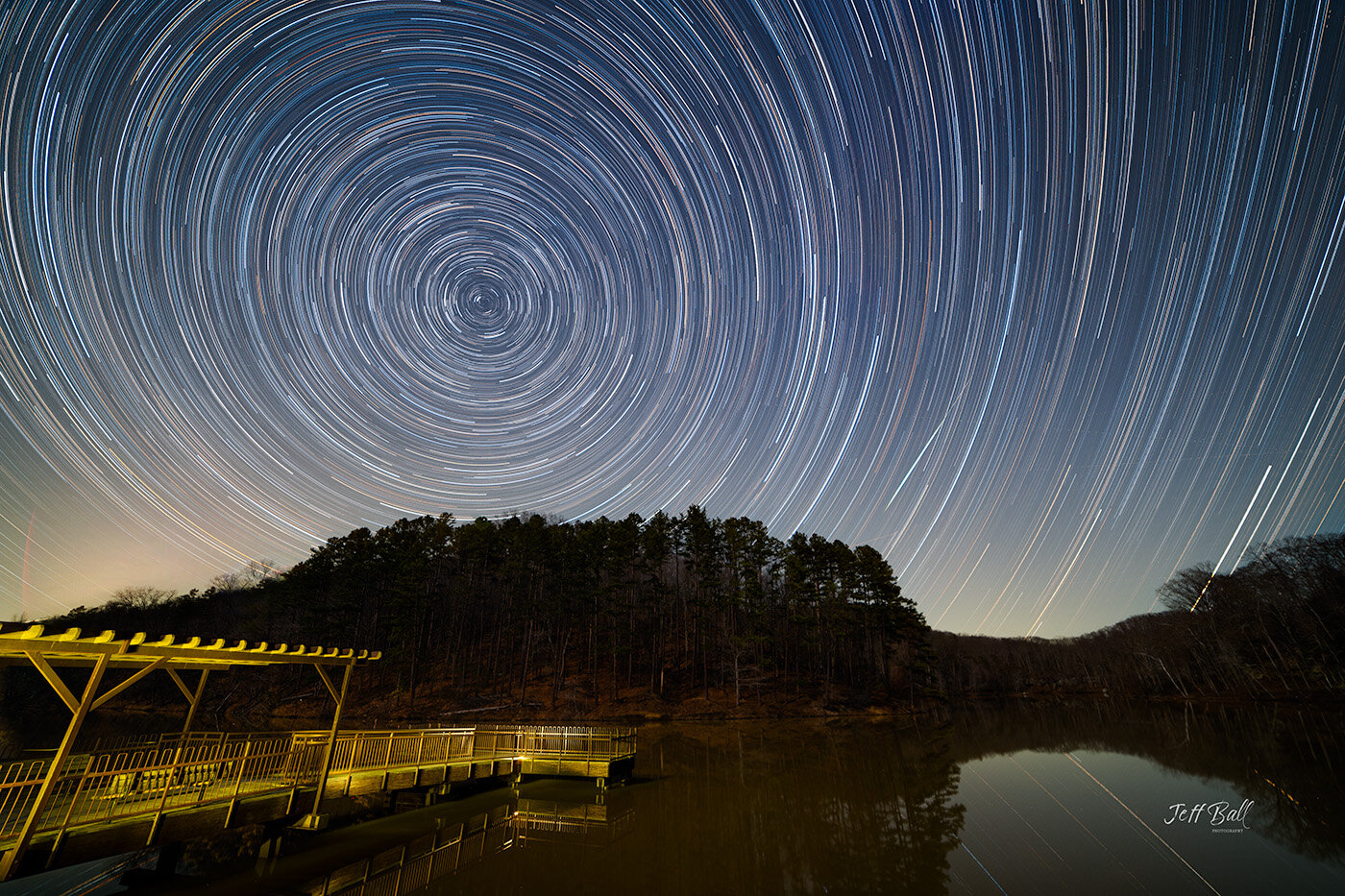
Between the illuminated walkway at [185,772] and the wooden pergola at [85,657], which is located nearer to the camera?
the wooden pergola at [85,657]

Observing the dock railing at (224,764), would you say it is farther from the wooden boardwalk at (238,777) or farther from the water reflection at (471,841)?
the water reflection at (471,841)

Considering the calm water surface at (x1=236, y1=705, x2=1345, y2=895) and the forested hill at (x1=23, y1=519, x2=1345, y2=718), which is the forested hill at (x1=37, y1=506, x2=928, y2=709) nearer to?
the forested hill at (x1=23, y1=519, x2=1345, y2=718)

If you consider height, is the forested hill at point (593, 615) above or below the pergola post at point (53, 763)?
above

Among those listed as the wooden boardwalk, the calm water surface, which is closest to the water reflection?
the calm water surface

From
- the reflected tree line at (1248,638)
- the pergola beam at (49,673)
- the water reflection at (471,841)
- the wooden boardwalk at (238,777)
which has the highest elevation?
the reflected tree line at (1248,638)

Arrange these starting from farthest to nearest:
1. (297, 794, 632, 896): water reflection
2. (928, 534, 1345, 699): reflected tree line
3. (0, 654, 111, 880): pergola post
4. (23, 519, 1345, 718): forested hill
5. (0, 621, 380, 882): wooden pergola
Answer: (928, 534, 1345, 699): reflected tree line, (23, 519, 1345, 718): forested hill, (297, 794, 632, 896): water reflection, (0, 654, 111, 880): pergola post, (0, 621, 380, 882): wooden pergola

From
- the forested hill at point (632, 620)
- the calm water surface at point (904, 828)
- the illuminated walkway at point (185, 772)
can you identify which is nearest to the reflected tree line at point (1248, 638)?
the forested hill at point (632, 620)
